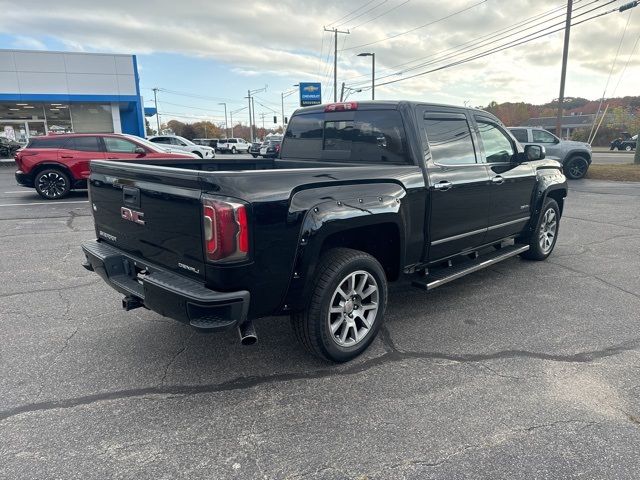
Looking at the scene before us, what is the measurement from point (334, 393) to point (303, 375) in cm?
32

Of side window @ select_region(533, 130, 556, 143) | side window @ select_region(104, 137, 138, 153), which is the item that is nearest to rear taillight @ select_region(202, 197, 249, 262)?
side window @ select_region(104, 137, 138, 153)

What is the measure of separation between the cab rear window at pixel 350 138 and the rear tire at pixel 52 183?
9158 mm

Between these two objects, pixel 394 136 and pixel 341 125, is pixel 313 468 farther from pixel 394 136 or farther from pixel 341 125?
pixel 341 125

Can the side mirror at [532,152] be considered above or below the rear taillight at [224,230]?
above

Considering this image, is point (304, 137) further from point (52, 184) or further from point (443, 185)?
point (52, 184)

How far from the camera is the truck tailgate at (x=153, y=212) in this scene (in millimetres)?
2615

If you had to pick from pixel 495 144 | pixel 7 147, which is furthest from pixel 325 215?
pixel 7 147

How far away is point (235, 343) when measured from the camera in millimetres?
3596

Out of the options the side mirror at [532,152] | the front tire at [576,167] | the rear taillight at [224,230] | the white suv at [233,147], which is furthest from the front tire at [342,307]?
the white suv at [233,147]

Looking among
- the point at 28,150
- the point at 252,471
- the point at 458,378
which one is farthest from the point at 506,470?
the point at 28,150

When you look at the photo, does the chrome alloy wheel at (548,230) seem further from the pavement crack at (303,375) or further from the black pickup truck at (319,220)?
the pavement crack at (303,375)

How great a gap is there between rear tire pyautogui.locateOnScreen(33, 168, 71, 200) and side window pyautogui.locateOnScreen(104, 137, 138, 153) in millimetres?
1354

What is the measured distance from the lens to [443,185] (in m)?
3.86

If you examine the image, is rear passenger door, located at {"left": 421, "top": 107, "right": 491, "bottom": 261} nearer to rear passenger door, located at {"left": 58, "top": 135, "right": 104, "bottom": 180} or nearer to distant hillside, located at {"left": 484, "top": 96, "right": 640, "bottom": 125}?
rear passenger door, located at {"left": 58, "top": 135, "right": 104, "bottom": 180}
